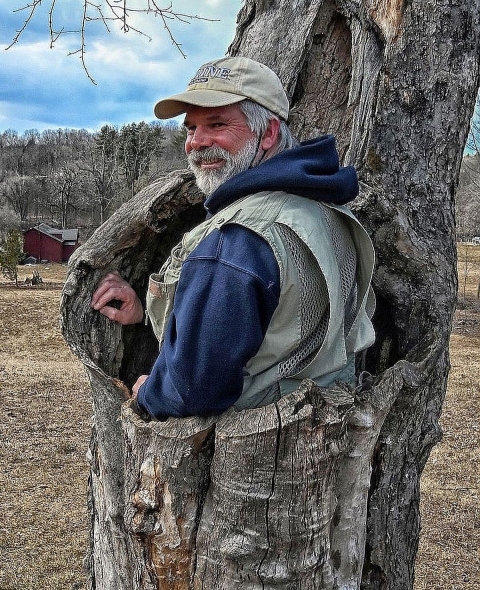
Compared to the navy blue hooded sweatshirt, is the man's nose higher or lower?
higher

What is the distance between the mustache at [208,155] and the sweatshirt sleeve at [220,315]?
15.9 inches

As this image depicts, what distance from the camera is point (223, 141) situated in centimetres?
223

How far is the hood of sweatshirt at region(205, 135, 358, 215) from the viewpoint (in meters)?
2.00

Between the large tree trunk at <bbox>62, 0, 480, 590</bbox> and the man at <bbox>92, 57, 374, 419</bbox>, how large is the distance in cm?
16

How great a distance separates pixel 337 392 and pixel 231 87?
43.6 inches

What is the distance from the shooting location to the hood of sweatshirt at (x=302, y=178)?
2.00 m

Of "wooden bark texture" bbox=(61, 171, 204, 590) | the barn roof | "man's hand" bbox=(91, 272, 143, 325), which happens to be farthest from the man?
the barn roof

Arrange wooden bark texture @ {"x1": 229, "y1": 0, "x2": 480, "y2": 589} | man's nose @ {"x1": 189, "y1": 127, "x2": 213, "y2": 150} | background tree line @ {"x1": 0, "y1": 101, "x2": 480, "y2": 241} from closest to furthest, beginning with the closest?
man's nose @ {"x1": 189, "y1": 127, "x2": 213, "y2": 150}
wooden bark texture @ {"x1": 229, "y1": 0, "x2": 480, "y2": 589}
background tree line @ {"x1": 0, "y1": 101, "x2": 480, "y2": 241}

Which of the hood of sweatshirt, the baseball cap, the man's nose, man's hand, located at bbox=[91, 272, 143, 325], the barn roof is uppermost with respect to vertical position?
the barn roof

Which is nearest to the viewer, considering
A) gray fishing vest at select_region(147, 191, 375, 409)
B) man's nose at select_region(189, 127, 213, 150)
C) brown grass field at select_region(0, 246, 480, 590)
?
gray fishing vest at select_region(147, 191, 375, 409)

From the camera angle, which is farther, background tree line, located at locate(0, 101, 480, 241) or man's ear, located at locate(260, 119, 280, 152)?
background tree line, located at locate(0, 101, 480, 241)

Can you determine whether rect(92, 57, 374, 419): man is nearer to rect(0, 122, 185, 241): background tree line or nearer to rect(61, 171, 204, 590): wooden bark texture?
rect(61, 171, 204, 590): wooden bark texture

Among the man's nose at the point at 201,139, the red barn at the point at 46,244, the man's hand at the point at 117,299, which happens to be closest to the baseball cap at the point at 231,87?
the man's nose at the point at 201,139

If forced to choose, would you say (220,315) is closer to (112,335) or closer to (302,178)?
(302,178)
